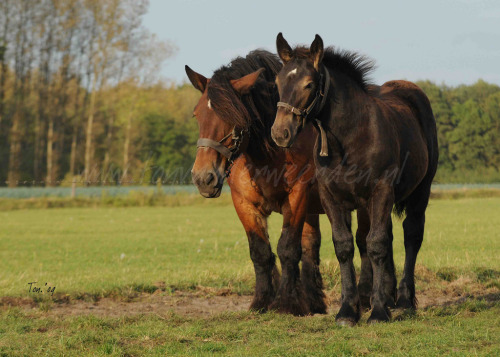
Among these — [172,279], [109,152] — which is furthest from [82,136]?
[172,279]

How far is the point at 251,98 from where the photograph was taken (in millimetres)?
6766

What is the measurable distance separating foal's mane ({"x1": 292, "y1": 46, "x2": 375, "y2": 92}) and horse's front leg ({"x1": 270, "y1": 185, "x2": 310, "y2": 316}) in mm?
1272

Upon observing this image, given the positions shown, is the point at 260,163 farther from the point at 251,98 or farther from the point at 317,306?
the point at 317,306

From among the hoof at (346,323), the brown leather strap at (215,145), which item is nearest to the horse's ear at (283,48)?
the brown leather strap at (215,145)

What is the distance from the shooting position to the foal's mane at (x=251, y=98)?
20.8 feet

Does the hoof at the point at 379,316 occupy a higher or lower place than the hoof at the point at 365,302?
higher

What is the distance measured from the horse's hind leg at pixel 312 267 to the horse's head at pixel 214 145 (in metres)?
1.71

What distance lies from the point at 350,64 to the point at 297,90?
956 millimetres

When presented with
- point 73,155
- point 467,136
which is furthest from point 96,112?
point 467,136

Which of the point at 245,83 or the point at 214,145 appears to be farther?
the point at 245,83

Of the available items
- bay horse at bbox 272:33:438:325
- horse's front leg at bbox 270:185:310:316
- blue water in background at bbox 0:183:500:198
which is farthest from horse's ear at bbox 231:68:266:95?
blue water in background at bbox 0:183:500:198

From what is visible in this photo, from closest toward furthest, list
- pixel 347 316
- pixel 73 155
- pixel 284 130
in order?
pixel 284 130, pixel 347 316, pixel 73 155

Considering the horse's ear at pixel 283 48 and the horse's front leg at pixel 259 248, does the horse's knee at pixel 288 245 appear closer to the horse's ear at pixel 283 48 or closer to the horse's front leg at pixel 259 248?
the horse's front leg at pixel 259 248

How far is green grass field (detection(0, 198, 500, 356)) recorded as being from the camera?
17.0 ft
